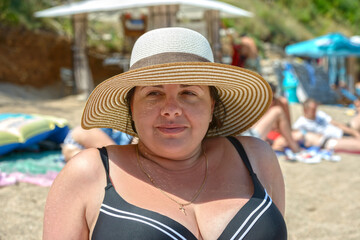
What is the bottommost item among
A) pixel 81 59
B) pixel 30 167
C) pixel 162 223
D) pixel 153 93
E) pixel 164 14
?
pixel 81 59

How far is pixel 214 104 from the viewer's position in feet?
6.11

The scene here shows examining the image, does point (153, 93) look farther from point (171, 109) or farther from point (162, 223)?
point (162, 223)

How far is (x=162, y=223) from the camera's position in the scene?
1374 mm

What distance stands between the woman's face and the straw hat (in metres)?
0.06

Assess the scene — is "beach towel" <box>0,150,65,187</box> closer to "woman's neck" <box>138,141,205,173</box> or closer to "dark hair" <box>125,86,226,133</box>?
"dark hair" <box>125,86,226,133</box>

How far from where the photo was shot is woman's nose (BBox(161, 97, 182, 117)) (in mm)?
1523

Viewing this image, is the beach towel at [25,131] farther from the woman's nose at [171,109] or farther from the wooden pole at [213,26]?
the wooden pole at [213,26]

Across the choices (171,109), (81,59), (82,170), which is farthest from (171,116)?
(81,59)

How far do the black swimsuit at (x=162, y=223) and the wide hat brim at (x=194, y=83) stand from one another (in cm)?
31

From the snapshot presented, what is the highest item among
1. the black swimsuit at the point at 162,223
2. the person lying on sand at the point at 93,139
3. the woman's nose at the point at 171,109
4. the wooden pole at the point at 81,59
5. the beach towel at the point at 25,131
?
the woman's nose at the point at 171,109

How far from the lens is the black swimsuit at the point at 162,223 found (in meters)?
1.35

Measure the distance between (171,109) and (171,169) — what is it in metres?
0.31

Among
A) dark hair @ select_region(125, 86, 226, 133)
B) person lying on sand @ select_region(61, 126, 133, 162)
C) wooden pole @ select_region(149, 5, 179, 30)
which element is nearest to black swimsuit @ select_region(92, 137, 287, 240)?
dark hair @ select_region(125, 86, 226, 133)

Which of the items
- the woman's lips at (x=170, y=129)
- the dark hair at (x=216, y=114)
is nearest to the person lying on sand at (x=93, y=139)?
the dark hair at (x=216, y=114)
